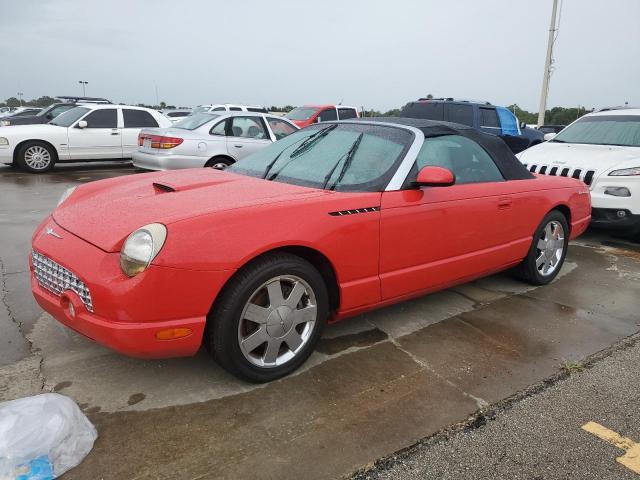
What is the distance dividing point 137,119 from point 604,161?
9397mm

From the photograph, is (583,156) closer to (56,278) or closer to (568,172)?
(568,172)

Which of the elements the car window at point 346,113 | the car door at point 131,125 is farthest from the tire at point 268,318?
the car window at point 346,113

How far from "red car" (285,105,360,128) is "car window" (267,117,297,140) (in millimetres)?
3865

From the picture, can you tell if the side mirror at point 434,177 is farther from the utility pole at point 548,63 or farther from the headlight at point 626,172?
the utility pole at point 548,63

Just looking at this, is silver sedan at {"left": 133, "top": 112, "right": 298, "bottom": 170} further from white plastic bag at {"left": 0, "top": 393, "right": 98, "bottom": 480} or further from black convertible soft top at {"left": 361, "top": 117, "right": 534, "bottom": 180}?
white plastic bag at {"left": 0, "top": 393, "right": 98, "bottom": 480}

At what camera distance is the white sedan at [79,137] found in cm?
997

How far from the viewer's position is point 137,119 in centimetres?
1111

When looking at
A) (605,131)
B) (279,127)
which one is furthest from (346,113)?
(605,131)

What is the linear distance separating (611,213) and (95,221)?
18.3ft

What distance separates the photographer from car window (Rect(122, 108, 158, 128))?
10977 millimetres

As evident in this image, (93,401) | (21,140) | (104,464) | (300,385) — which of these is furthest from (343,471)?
(21,140)

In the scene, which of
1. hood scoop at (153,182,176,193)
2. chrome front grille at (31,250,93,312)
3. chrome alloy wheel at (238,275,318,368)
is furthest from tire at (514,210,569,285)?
chrome front grille at (31,250,93,312)

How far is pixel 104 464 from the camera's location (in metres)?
2.05

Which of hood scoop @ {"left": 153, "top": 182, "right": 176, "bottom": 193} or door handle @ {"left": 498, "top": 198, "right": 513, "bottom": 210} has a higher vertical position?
hood scoop @ {"left": 153, "top": 182, "right": 176, "bottom": 193}
